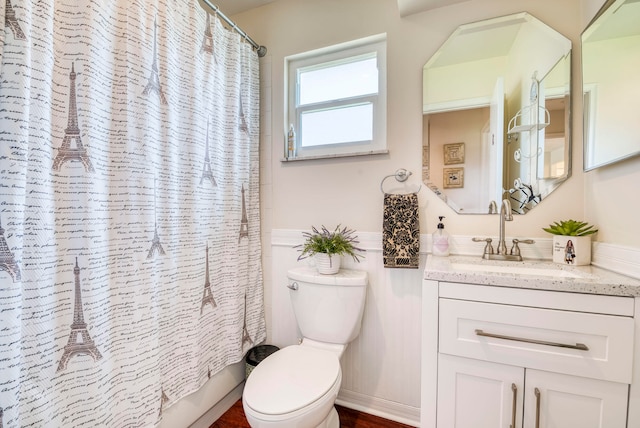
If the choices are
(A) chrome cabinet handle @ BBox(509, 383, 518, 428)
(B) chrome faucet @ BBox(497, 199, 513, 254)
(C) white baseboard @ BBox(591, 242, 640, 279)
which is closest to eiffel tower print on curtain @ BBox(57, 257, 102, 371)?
(A) chrome cabinet handle @ BBox(509, 383, 518, 428)

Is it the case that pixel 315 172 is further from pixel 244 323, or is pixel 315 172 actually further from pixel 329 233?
pixel 244 323

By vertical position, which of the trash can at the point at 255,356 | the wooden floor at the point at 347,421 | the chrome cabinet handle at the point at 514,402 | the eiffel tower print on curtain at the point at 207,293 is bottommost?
the wooden floor at the point at 347,421

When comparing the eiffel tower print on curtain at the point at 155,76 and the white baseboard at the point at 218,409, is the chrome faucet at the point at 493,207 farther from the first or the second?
the white baseboard at the point at 218,409

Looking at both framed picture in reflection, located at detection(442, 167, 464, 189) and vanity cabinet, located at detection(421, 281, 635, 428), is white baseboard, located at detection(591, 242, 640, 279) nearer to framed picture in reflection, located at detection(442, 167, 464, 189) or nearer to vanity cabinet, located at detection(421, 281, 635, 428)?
vanity cabinet, located at detection(421, 281, 635, 428)

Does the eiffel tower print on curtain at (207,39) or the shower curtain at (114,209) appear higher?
the eiffel tower print on curtain at (207,39)

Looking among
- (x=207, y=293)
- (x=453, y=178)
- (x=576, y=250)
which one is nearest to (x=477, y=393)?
(x=576, y=250)

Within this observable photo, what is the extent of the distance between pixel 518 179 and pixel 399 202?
563 mm

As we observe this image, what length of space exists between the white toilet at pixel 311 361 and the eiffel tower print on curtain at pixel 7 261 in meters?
0.79

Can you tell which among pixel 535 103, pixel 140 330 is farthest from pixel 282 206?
pixel 535 103

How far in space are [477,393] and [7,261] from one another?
1.43 m

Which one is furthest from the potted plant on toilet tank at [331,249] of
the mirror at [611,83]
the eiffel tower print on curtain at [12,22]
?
the eiffel tower print on curtain at [12,22]

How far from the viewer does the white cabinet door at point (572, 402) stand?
2.58 ft

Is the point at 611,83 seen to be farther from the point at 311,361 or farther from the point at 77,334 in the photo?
the point at 77,334

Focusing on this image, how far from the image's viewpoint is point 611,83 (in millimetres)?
991
